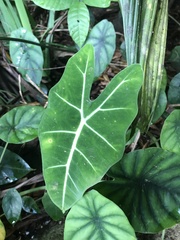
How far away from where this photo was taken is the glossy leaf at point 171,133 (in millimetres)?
1063

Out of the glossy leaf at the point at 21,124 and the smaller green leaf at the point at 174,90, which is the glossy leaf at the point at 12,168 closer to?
the glossy leaf at the point at 21,124

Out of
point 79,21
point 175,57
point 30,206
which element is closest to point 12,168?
point 30,206

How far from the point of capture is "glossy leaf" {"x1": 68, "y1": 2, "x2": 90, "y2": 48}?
1.27m

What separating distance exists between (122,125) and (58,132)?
0.15 metres

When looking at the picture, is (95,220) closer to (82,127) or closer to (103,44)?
(82,127)

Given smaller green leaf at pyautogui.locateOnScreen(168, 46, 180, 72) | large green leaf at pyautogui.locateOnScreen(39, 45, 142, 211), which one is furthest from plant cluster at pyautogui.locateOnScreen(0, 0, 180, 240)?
smaller green leaf at pyautogui.locateOnScreen(168, 46, 180, 72)

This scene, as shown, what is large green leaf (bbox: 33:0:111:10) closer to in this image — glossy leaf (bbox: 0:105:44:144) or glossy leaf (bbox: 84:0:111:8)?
glossy leaf (bbox: 84:0:111:8)

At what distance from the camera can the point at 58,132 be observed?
2.99ft

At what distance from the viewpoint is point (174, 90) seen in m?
1.28

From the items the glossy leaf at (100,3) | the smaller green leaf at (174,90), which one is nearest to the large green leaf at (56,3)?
the glossy leaf at (100,3)

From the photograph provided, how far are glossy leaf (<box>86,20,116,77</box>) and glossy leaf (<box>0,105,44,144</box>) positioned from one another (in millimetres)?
277

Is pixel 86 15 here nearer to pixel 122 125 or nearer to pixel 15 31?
pixel 15 31

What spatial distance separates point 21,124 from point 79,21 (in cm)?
39

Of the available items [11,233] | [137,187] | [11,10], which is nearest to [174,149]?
[137,187]
